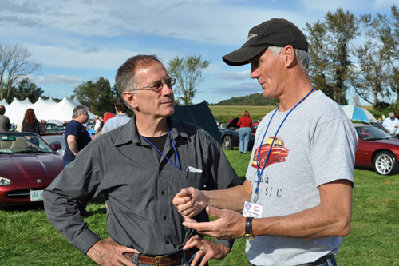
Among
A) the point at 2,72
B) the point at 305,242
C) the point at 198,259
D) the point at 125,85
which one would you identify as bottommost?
the point at 198,259

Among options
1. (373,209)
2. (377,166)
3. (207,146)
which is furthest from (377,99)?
(207,146)

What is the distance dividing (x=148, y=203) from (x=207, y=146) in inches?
21.6

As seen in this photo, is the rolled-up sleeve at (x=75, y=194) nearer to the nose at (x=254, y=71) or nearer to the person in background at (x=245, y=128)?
the nose at (x=254, y=71)

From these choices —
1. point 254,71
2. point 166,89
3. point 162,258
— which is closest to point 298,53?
point 254,71

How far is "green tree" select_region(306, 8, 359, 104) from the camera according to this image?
4572 centimetres

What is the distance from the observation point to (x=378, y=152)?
13.2m

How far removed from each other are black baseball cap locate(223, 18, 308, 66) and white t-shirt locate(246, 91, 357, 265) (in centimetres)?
29

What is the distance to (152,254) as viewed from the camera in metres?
2.40

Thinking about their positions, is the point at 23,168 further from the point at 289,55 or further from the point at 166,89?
the point at 289,55

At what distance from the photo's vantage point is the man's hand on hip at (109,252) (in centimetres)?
Answer: 242

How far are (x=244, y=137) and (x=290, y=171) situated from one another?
675 inches

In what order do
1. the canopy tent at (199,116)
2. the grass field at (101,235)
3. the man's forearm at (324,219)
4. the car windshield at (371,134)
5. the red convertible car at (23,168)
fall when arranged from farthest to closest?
the car windshield at (371,134) → the canopy tent at (199,116) → the red convertible car at (23,168) → the grass field at (101,235) → the man's forearm at (324,219)

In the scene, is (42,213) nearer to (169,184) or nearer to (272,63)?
(169,184)

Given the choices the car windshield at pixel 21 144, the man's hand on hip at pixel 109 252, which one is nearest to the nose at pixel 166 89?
the man's hand on hip at pixel 109 252
